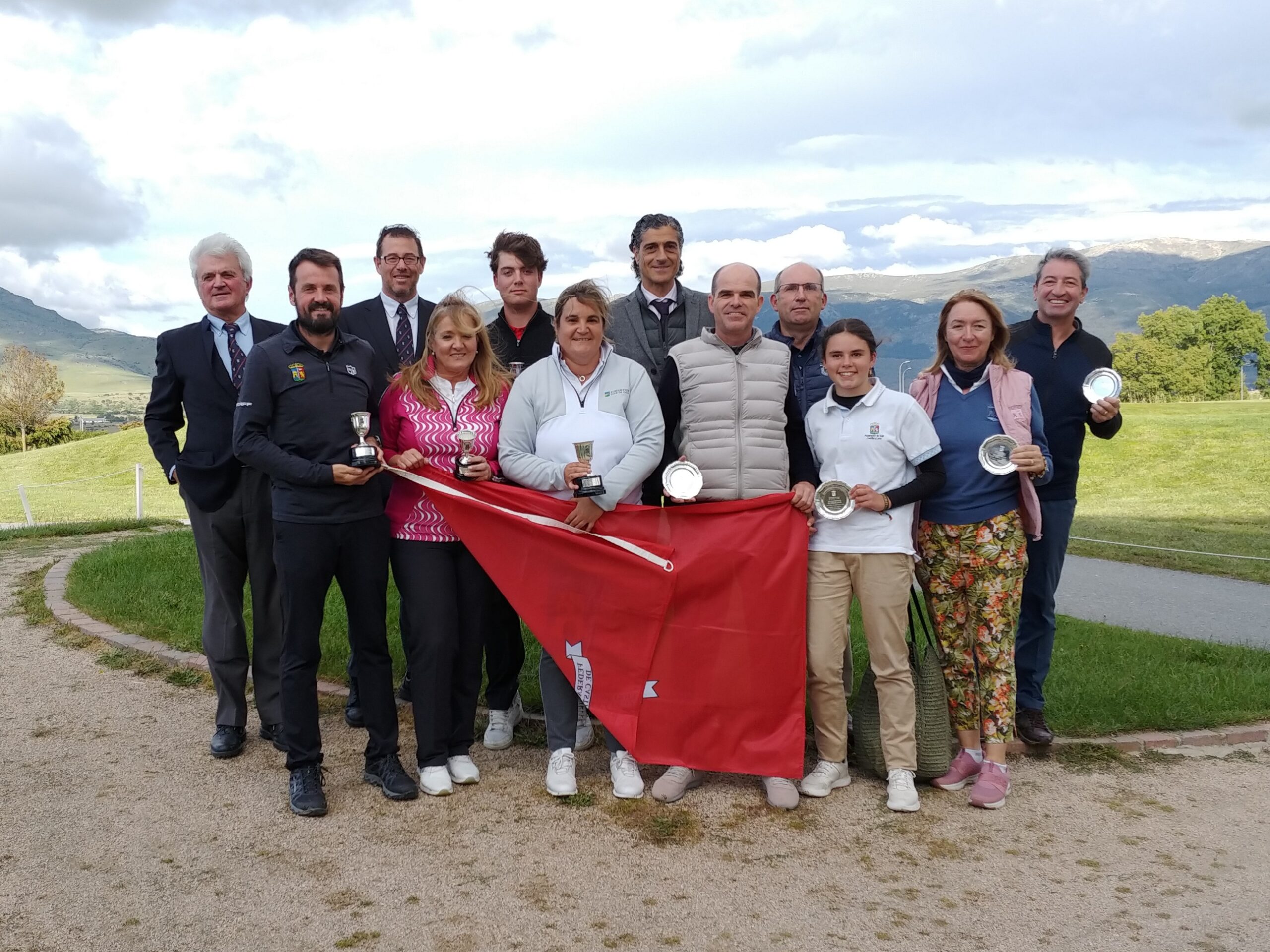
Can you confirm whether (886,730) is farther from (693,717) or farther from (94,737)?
(94,737)

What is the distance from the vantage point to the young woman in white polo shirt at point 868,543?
530cm

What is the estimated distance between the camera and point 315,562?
5102mm

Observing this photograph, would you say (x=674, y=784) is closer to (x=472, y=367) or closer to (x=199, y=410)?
(x=472, y=367)

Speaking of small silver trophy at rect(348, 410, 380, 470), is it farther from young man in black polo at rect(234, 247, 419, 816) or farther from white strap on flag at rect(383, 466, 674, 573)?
white strap on flag at rect(383, 466, 674, 573)

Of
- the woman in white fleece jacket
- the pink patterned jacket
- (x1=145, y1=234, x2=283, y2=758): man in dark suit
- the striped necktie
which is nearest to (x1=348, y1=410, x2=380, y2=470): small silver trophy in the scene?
the pink patterned jacket

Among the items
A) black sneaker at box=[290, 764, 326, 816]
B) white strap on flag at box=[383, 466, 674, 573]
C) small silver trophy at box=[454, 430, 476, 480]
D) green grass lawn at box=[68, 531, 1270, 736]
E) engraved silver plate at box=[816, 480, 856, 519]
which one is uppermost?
small silver trophy at box=[454, 430, 476, 480]

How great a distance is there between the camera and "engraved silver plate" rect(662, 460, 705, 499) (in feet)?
17.1

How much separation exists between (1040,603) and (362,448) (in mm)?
4033

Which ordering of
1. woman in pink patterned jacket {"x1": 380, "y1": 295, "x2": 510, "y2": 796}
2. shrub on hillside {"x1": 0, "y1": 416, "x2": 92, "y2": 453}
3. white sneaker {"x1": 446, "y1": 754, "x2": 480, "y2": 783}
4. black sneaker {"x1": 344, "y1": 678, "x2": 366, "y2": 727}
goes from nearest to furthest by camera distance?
woman in pink patterned jacket {"x1": 380, "y1": 295, "x2": 510, "y2": 796}, white sneaker {"x1": 446, "y1": 754, "x2": 480, "y2": 783}, black sneaker {"x1": 344, "y1": 678, "x2": 366, "y2": 727}, shrub on hillside {"x1": 0, "y1": 416, "x2": 92, "y2": 453}

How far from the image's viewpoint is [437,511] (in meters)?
5.42

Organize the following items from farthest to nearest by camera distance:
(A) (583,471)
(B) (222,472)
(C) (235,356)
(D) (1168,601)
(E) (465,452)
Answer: (D) (1168,601)
(C) (235,356)
(B) (222,472)
(E) (465,452)
(A) (583,471)

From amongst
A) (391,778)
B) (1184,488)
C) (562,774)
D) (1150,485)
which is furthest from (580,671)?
(1150,485)

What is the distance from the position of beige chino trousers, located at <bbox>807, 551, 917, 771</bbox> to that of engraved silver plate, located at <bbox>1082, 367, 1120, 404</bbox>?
1.54m

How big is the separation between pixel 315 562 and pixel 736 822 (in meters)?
2.47
